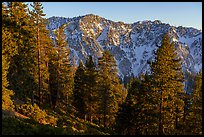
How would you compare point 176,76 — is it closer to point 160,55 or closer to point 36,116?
point 160,55

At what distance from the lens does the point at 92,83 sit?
42.4 meters

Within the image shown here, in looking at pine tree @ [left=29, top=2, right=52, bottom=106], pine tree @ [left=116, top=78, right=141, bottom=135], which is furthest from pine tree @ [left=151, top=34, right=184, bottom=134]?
pine tree @ [left=29, top=2, right=52, bottom=106]

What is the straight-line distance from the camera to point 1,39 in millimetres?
26016

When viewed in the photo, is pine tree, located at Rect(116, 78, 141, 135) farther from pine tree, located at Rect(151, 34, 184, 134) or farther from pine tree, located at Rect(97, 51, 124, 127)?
pine tree, located at Rect(97, 51, 124, 127)

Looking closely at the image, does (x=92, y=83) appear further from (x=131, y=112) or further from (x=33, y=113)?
(x=33, y=113)

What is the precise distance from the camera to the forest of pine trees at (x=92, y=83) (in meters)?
28.7

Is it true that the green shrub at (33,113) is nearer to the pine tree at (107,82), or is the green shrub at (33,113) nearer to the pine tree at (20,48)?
the pine tree at (20,48)

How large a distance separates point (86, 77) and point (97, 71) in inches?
75.6

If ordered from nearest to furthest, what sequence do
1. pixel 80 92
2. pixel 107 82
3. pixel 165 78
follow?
pixel 165 78 < pixel 107 82 < pixel 80 92

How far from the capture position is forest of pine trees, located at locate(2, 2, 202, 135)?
94.2ft

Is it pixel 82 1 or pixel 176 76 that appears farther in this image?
pixel 176 76

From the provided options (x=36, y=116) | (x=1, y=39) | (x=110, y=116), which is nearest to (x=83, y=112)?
(x=110, y=116)

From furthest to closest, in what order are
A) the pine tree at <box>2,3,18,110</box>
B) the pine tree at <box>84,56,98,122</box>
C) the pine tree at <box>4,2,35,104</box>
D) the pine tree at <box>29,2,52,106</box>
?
the pine tree at <box>84,56,98,122</box> → the pine tree at <box>29,2,52,106</box> → the pine tree at <box>4,2,35,104</box> → the pine tree at <box>2,3,18,110</box>

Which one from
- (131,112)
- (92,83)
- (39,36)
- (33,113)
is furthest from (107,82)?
(33,113)
